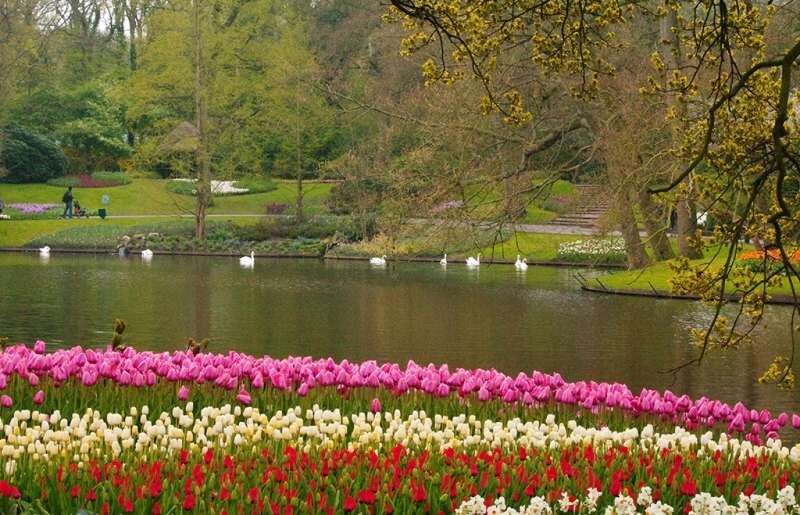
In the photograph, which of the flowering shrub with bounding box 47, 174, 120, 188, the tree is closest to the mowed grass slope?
the flowering shrub with bounding box 47, 174, 120, 188

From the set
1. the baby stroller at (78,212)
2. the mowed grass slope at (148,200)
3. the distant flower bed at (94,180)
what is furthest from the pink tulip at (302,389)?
the distant flower bed at (94,180)

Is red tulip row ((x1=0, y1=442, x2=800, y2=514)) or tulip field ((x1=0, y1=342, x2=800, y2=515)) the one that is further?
tulip field ((x1=0, y1=342, x2=800, y2=515))

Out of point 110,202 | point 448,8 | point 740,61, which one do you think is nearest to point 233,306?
point 740,61

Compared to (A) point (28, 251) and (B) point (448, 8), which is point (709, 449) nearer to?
(B) point (448, 8)

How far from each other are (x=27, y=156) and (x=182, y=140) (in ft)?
28.4

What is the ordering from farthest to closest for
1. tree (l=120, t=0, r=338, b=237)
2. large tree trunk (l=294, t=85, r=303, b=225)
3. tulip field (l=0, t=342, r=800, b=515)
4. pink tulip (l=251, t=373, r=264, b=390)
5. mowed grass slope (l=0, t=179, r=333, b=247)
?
mowed grass slope (l=0, t=179, r=333, b=247), tree (l=120, t=0, r=338, b=237), large tree trunk (l=294, t=85, r=303, b=225), pink tulip (l=251, t=373, r=264, b=390), tulip field (l=0, t=342, r=800, b=515)

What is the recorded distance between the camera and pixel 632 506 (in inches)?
216

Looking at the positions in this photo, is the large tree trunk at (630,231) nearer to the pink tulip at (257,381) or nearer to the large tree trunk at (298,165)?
the pink tulip at (257,381)

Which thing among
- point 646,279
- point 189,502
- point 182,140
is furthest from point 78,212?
point 189,502

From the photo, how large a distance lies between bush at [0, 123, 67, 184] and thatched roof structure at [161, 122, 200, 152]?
5906mm

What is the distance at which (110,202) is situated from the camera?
164 ft

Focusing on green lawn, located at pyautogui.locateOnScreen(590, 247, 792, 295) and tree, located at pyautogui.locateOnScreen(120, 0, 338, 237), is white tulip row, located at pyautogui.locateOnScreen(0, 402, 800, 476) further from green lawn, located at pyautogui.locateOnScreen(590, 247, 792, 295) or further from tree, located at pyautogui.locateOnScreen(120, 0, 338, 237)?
tree, located at pyautogui.locateOnScreen(120, 0, 338, 237)

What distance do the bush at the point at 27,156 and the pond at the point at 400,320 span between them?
1918 centimetres

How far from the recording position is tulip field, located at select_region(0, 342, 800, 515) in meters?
5.63
